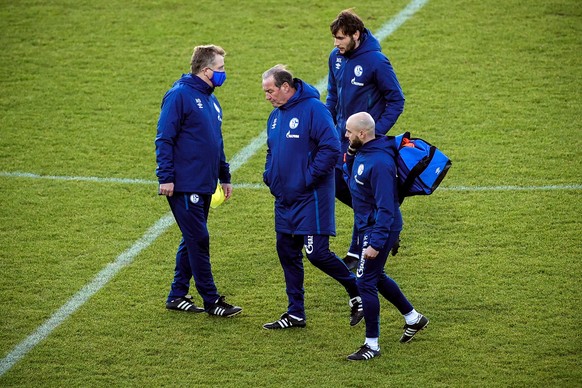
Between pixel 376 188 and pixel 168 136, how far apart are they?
176 cm

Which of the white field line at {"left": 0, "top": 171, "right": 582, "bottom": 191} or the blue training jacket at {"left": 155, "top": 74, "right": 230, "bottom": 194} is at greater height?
the blue training jacket at {"left": 155, "top": 74, "right": 230, "bottom": 194}

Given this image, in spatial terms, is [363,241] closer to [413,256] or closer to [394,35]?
[413,256]

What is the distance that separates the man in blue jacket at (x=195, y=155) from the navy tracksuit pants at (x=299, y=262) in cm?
52

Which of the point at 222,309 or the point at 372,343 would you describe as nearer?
the point at 372,343

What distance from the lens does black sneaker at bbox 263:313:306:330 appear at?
782cm

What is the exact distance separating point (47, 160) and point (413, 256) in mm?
4618

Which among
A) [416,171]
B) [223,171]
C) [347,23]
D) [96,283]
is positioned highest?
[347,23]

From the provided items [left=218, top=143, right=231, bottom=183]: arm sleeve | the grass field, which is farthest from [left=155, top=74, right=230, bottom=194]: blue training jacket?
the grass field

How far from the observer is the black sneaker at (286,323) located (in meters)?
7.82

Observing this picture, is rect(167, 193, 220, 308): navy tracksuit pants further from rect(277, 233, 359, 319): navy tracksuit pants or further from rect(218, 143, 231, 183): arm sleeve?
rect(277, 233, 359, 319): navy tracksuit pants

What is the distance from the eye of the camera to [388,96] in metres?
8.73

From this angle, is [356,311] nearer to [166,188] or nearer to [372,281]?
[372,281]

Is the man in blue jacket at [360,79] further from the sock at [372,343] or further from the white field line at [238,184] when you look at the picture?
the white field line at [238,184]

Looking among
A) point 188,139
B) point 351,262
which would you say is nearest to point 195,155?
point 188,139
